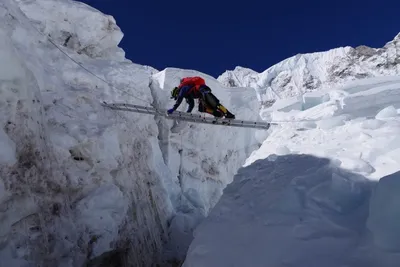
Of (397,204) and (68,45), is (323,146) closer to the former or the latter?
(397,204)

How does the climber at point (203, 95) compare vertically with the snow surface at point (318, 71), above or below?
below

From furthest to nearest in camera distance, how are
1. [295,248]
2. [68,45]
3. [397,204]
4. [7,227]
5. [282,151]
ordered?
1. [68,45]
2. [282,151]
3. [7,227]
4. [295,248]
5. [397,204]

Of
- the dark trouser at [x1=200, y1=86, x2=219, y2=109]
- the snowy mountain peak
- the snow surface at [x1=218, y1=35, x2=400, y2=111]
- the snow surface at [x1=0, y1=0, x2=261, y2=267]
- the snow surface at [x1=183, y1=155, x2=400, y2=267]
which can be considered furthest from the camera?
the snowy mountain peak

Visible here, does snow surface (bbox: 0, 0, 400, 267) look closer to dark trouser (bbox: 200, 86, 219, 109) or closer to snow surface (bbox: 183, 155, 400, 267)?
snow surface (bbox: 183, 155, 400, 267)

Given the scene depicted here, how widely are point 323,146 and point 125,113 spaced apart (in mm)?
7302

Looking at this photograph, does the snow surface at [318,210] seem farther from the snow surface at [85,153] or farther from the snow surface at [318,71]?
the snow surface at [318,71]

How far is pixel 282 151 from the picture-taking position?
725cm

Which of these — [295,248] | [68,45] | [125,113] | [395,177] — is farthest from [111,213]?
[68,45]

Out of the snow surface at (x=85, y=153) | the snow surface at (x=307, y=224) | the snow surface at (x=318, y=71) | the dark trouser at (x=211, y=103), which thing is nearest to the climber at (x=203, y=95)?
the dark trouser at (x=211, y=103)

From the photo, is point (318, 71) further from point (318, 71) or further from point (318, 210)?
point (318, 210)

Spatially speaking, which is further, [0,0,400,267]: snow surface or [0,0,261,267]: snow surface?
[0,0,261,267]: snow surface

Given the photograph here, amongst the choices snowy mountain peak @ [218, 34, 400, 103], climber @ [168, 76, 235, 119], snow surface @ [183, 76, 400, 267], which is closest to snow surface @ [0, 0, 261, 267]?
climber @ [168, 76, 235, 119]

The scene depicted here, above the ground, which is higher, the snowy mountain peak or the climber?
the snowy mountain peak

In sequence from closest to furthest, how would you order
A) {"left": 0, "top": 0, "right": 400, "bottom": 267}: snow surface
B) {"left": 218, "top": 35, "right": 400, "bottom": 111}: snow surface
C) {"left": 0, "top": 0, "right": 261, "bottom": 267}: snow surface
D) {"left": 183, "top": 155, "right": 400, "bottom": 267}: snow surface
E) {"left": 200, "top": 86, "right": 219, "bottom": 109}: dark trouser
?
{"left": 183, "top": 155, "right": 400, "bottom": 267}: snow surface → {"left": 0, "top": 0, "right": 400, "bottom": 267}: snow surface → {"left": 0, "top": 0, "right": 261, "bottom": 267}: snow surface → {"left": 200, "top": 86, "right": 219, "bottom": 109}: dark trouser → {"left": 218, "top": 35, "right": 400, "bottom": 111}: snow surface
